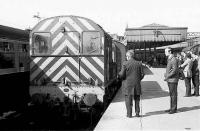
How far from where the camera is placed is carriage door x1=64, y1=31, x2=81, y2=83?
864 centimetres

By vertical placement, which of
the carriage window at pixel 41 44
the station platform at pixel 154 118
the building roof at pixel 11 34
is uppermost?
the building roof at pixel 11 34

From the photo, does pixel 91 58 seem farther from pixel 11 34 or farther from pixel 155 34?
pixel 155 34

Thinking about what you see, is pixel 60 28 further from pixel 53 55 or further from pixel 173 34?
pixel 173 34

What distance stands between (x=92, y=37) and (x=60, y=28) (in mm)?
941

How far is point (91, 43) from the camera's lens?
862 cm

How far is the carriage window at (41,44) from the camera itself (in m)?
8.77

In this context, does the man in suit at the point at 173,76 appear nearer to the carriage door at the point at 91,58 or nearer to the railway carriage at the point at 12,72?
the carriage door at the point at 91,58

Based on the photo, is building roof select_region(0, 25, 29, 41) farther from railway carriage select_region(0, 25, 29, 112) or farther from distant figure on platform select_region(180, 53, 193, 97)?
distant figure on platform select_region(180, 53, 193, 97)

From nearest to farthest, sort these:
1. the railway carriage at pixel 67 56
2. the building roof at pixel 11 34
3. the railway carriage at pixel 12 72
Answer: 1. the railway carriage at pixel 67 56
2. the railway carriage at pixel 12 72
3. the building roof at pixel 11 34

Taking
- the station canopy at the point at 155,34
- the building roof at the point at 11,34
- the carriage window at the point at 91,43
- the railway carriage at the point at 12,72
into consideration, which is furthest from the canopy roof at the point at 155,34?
the carriage window at the point at 91,43

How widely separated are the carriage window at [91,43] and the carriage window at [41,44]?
3.42 feet

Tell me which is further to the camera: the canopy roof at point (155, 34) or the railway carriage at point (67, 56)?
the canopy roof at point (155, 34)

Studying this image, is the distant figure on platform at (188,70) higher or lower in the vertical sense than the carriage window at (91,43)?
lower

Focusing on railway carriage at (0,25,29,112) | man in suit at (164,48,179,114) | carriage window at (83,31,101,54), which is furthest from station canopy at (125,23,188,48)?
man in suit at (164,48,179,114)
